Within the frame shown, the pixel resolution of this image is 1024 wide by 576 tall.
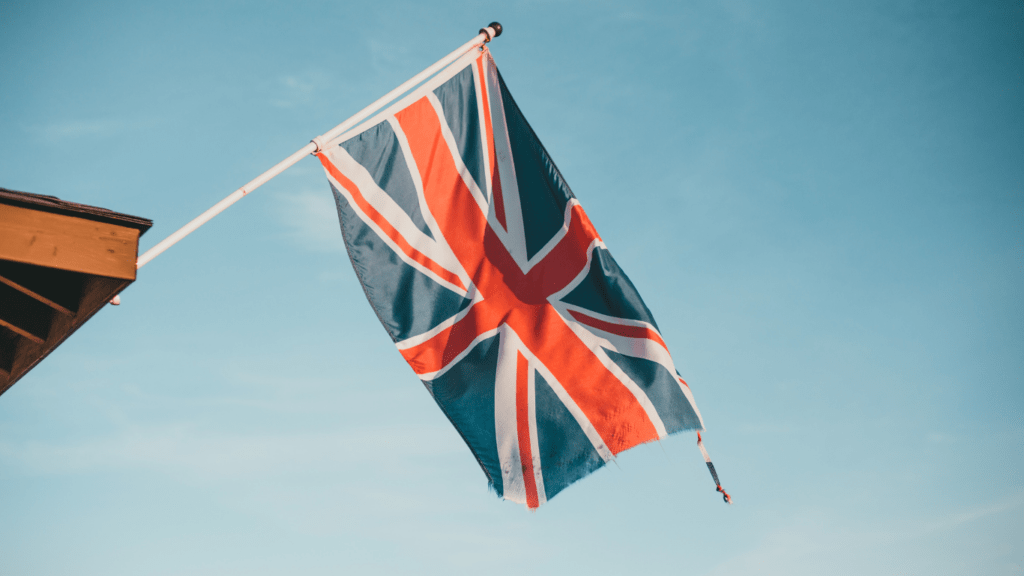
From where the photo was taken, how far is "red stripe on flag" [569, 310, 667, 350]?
8391 millimetres

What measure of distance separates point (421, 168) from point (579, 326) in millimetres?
2382

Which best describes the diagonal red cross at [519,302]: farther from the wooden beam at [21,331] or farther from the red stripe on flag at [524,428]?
the wooden beam at [21,331]

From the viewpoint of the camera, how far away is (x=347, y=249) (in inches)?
303

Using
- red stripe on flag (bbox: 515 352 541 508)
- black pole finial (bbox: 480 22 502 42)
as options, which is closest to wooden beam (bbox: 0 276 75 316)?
red stripe on flag (bbox: 515 352 541 508)

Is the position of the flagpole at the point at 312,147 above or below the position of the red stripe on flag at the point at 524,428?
above

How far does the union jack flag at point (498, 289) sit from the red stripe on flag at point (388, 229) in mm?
12

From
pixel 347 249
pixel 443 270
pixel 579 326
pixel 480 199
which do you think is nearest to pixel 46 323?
pixel 347 249

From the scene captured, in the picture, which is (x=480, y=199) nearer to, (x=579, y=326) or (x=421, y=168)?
(x=421, y=168)

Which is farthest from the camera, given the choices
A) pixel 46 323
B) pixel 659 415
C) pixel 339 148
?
pixel 659 415

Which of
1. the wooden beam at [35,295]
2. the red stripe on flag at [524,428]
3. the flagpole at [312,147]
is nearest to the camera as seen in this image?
the wooden beam at [35,295]

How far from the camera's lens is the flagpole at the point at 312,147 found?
6008mm

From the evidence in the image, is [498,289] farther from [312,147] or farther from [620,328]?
[312,147]

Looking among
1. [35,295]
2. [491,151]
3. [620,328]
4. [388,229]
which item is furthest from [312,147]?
[620,328]

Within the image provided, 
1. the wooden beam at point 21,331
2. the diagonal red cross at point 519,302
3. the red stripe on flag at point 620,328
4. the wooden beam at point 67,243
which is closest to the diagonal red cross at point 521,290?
the diagonal red cross at point 519,302
